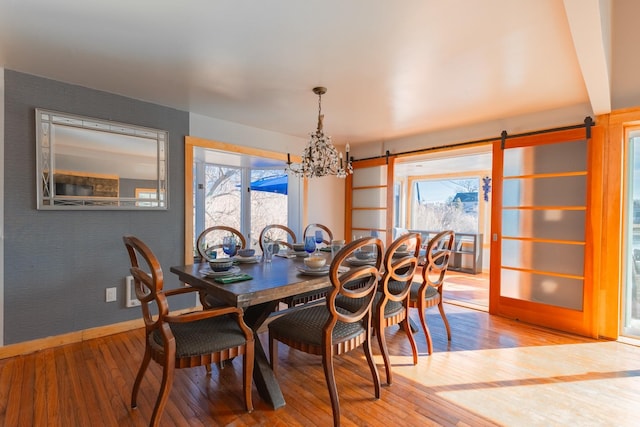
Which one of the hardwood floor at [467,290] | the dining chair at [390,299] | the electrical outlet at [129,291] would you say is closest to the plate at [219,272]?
the dining chair at [390,299]

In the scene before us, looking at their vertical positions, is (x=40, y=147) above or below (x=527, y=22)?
below

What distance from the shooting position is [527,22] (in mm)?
1707

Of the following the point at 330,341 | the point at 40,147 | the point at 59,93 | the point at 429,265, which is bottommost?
the point at 330,341

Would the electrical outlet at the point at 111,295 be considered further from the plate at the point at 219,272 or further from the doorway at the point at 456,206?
the doorway at the point at 456,206

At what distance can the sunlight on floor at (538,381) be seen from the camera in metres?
1.77

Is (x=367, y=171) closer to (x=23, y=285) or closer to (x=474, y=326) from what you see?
(x=474, y=326)

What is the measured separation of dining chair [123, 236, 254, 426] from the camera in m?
1.47

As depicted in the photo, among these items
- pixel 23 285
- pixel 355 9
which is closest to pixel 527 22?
pixel 355 9

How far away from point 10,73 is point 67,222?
1.20 meters

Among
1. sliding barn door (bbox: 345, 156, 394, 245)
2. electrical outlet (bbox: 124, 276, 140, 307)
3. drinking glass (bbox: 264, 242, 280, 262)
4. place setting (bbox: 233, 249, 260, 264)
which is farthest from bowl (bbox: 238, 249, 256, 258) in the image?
sliding barn door (bbox: 345, 156, 394, 245)

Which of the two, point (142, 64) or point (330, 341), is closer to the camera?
point (330, 341)

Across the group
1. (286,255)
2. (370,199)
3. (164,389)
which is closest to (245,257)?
(286,255)

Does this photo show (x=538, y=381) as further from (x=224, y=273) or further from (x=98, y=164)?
(x=98, y=164)

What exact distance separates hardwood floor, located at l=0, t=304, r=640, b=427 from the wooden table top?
2.29 ft
